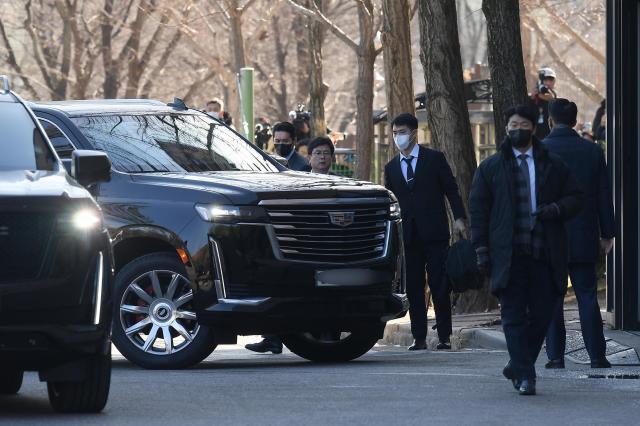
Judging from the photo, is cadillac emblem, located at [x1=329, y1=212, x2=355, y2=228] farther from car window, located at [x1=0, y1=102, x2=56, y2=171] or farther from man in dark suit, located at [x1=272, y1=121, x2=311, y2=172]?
man in dark suit, located at [x1=272, y1=121, x2=311, y2=172]

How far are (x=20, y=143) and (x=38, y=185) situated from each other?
2.78 feet

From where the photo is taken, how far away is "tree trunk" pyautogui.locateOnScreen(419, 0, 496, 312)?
18.5 m

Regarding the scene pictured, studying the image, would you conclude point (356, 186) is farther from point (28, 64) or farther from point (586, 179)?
point (28, 64)

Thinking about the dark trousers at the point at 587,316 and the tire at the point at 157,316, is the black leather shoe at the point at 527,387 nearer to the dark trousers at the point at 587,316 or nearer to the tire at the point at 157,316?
the dark trousers at the point at 587,316

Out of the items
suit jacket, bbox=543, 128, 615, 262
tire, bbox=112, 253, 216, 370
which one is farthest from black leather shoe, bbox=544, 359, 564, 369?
tire, bbox=112, 253, 216, 370

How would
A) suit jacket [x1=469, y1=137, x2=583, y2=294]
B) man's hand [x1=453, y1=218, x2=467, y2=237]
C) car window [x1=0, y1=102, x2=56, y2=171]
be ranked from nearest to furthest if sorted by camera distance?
1. car window [x1=0, y1=102, x2=56, y2=171]
2. suit jacket [x1=469, y1=137, x2=583, y2=294]
3. man's hand [x1=453, y1=218, x2=467, y2=237]

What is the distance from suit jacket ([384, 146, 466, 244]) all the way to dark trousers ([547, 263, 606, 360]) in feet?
7.44

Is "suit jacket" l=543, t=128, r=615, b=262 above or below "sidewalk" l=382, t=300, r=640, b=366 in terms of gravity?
above

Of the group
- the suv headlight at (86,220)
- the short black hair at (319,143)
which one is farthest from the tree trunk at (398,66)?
the suv headlight at (86,220)

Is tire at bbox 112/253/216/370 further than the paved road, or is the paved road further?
tire at bbox 112/253/216/370

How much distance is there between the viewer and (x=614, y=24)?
1509 centimetres

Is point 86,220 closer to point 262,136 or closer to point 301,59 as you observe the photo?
point 262,136

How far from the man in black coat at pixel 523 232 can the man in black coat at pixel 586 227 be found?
1.38 m

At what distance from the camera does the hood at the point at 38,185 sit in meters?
9.12
